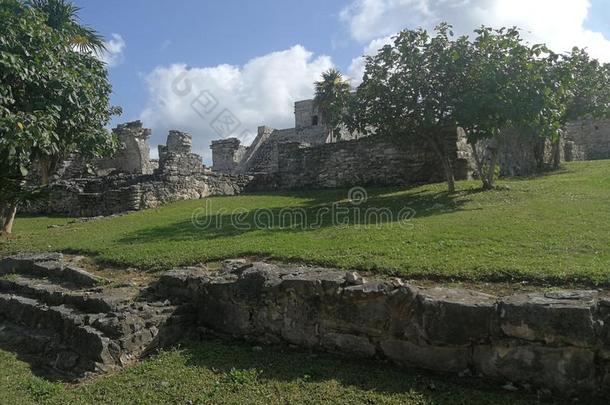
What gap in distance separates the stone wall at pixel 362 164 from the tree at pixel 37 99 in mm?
7263

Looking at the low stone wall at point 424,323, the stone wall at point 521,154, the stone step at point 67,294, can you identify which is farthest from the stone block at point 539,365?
the stone wall at point 521,154

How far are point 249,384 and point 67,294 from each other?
3647 millimetres

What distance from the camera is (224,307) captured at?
20.5 ft

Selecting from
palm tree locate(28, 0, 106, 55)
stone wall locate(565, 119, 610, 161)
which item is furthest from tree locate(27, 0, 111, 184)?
stone wall locate(565, 119, 610, 161)

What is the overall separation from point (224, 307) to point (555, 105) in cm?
933

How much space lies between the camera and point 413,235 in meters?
7.85

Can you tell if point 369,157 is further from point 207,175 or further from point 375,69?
point 207,175

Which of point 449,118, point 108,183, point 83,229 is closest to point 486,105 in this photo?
point 449,118

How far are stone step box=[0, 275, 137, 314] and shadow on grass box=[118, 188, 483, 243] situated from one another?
223cm

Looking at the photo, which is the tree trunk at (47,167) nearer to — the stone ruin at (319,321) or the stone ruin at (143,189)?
the stone ruin at (143,189)

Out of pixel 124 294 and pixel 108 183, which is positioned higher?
pixel 108 183

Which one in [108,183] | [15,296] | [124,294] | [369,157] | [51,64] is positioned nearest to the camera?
[124,294]

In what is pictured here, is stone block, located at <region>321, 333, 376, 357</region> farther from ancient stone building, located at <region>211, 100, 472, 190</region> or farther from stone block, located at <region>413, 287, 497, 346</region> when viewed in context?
ancient stone building, located at <region>211, 100, 472, 190</region>

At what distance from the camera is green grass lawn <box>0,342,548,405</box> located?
4.39 m
